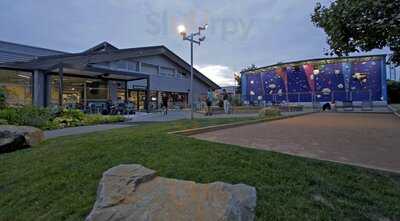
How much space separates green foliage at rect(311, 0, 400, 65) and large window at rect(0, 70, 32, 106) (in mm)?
18117

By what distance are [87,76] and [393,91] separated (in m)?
39.9

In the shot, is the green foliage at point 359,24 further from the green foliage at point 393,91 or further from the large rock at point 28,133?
the green foliage at point 393,91

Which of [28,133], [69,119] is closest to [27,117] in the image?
[69,119]

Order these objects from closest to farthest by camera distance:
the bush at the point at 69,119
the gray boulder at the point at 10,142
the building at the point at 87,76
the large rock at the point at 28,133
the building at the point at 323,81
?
the gray boulder at the point at 10,142
the large rock at the point at 28,133
the bush at the point at 69,119
the building at the point at 87,76
the building at the point at 323,81

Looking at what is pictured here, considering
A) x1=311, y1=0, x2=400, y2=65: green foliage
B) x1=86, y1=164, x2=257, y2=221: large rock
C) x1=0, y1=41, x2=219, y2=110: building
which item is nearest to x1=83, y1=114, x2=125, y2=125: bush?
x1=0, y1=41, x2=219, y2=110: building

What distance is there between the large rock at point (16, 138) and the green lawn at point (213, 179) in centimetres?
77

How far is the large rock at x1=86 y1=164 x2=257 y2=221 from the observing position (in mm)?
1737

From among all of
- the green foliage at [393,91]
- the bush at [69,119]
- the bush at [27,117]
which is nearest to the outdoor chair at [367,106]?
the green foliage at [393,91]

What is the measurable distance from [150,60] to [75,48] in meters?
9.35

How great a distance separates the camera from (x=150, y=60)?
82.2 feet

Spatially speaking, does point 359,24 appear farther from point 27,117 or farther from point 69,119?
point 27,117

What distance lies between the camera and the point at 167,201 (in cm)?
190

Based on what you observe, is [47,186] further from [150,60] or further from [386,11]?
[150,60]

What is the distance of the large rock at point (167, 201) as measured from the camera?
174 centimetres
